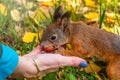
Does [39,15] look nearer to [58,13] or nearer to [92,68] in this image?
[58,13]

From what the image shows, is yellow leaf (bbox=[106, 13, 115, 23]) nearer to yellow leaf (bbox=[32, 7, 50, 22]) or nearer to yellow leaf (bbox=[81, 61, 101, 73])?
yellow leaf (bbox=[32, 7, 50, 22])

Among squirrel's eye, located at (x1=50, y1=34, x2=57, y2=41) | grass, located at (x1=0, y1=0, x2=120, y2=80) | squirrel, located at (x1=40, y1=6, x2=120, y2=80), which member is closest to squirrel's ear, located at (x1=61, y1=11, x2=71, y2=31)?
squirrel, located at (x1=40, y1=6, x2=120, y2=80)

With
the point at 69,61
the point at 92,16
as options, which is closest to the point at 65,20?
the point at 69,61

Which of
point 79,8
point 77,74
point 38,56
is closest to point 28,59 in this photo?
point 38,56

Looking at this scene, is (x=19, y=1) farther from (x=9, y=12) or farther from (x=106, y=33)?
(x=106, y=33)

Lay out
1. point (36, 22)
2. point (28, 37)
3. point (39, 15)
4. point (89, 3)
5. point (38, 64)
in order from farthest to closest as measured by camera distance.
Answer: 1. point (89, 3)
2. point (39, 15)
3. point (36, 22)
4. point (28, 37)
5. point (38, 64)
